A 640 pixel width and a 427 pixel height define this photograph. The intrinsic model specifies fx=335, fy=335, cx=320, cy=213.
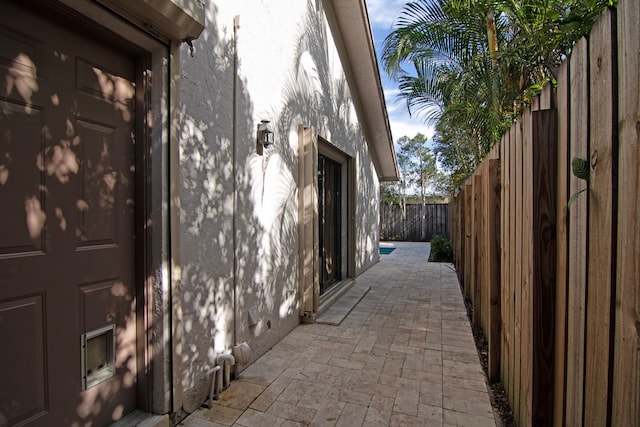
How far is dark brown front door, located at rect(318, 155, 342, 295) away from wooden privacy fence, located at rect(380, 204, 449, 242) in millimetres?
13541

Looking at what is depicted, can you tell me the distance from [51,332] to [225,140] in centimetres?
184

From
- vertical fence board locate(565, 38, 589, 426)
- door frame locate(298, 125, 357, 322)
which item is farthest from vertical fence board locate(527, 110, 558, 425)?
door frame locate(298, 125, 357, 322)

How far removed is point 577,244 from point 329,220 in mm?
5078

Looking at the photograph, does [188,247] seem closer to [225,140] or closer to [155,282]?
[155,282]

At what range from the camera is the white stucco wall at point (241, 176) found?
2582 millimetres

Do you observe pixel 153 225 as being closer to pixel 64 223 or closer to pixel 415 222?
Result: pixel 64 223

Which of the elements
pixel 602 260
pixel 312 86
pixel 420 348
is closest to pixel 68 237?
pixel 602 260

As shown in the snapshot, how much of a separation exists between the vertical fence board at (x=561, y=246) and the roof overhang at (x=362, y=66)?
5.44 m

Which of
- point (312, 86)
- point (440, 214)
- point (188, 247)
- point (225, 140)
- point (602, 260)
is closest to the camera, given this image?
point (602, 260)

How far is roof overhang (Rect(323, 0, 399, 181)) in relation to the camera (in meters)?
6.26

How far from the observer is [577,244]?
4.59 ft

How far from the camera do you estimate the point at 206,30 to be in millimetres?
2715

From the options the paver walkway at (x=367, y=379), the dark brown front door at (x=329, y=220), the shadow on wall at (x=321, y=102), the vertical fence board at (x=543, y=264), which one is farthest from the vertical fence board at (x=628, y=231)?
the dark brown front door at (x=329, y=220)

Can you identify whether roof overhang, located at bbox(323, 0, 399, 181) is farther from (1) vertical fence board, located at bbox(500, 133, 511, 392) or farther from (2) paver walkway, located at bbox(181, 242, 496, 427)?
(2) paver walkway, located at bbox(181, 242, 496, 427)
